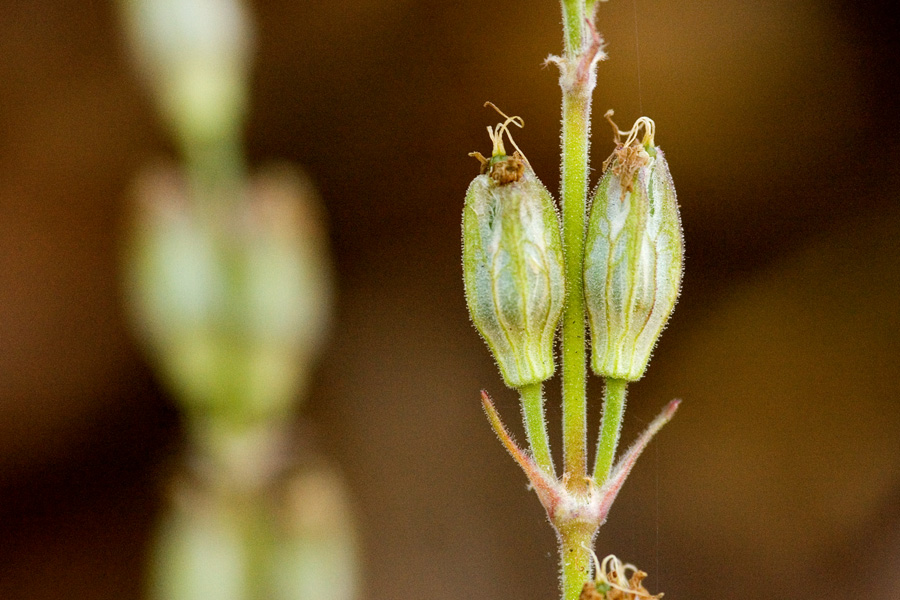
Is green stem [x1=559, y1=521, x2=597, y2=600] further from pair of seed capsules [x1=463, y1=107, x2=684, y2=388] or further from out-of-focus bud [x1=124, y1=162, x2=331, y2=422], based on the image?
out-of-focus bud [x1=124, y1=162, x2=331, y2=422]

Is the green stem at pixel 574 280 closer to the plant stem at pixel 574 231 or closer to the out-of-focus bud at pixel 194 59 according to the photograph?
the plant stem at pixel 574 231

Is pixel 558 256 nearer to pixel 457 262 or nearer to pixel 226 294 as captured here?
pixel 226 294

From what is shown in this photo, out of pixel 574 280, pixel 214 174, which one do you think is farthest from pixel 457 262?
pixel 574 280

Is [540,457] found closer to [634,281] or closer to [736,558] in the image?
[634,281]

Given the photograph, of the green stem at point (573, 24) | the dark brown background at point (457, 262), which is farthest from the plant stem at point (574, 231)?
the dark brown background at point (457, 262)

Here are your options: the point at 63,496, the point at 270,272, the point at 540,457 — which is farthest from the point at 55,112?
the point at 540,457

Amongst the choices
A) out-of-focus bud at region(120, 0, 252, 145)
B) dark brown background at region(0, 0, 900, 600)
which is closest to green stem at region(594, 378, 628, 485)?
out-of-focus bud at region(120, 0, 252, 145)
